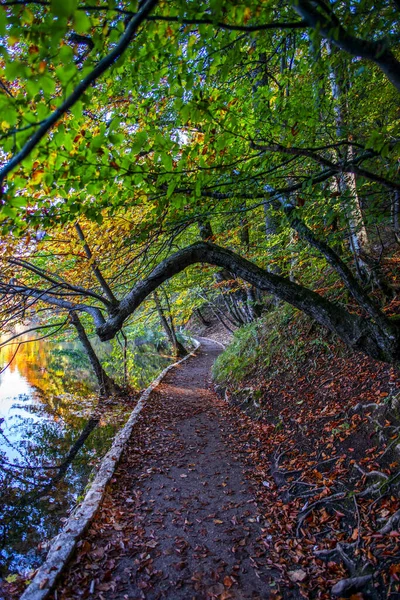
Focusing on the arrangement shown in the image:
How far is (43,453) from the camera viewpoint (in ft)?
24.9

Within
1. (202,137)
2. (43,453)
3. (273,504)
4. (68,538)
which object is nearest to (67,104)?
(202,137)

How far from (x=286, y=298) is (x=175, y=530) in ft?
11.3

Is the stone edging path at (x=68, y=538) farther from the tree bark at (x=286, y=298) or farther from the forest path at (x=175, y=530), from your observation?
the tree bark at (x=286, y=298)

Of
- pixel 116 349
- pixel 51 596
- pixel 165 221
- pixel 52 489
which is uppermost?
pixel 165 221

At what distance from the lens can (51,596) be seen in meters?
2.75

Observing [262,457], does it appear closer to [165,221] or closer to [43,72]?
[165,221]

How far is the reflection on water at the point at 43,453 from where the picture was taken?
15.3 ft

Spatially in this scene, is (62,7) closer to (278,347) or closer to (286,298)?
(286,298)

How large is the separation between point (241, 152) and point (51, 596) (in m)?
4.80

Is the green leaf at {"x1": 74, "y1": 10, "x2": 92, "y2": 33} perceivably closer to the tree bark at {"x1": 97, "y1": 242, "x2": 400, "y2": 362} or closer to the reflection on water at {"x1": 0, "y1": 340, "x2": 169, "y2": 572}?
the tree bark at {"x1": 97, "y1": 242, "x2": 400, "y2": 362}

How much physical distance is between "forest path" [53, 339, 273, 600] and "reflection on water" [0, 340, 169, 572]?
1.25 metres

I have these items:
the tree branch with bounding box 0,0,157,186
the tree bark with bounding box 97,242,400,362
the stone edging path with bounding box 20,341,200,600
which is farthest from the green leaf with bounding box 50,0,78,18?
the stone edging path with bounding box 20,341,200,600

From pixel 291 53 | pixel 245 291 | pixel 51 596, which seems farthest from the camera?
pixel 245 291

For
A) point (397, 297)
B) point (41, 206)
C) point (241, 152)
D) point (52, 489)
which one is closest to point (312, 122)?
point (241, 152)
